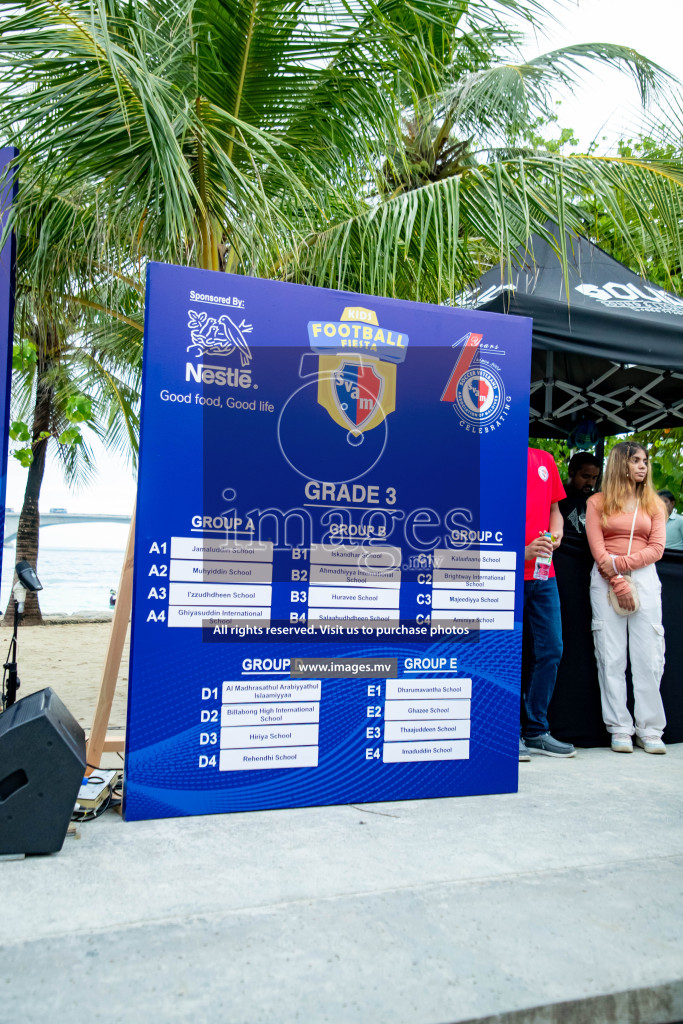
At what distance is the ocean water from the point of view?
28267mm

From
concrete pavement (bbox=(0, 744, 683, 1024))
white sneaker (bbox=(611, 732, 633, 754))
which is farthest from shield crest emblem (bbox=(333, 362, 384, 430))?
white sneaker (bbox=(611, 732, 633, 754))

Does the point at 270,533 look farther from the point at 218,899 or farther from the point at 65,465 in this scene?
the point at 65,465

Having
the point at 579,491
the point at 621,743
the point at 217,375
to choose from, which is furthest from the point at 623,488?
the point at 217,375

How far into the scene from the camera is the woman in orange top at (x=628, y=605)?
5727 mm

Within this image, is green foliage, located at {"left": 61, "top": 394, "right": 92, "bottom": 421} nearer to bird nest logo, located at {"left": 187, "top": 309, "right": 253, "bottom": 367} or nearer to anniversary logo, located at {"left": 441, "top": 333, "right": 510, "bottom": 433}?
bird nest logo, located at {"left": 187, "top": 309, "right": 253, "bottom": 367}

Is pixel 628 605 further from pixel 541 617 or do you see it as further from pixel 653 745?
pixel 653 745

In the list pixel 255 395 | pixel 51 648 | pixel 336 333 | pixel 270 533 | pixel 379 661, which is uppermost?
pixel 336 333

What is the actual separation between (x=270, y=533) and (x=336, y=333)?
1125 mm

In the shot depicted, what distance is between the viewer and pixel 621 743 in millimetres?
5715

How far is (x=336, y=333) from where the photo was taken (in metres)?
4.38

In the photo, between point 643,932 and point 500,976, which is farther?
point 643,932

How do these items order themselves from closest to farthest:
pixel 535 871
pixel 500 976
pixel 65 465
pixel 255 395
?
1. pixel 500 976
2. pixel 535 871
3. pixel 255 395
4. pixel 65 465

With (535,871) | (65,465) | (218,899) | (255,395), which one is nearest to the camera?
(218,899)

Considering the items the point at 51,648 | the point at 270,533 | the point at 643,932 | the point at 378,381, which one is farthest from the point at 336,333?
the point at 51,648
